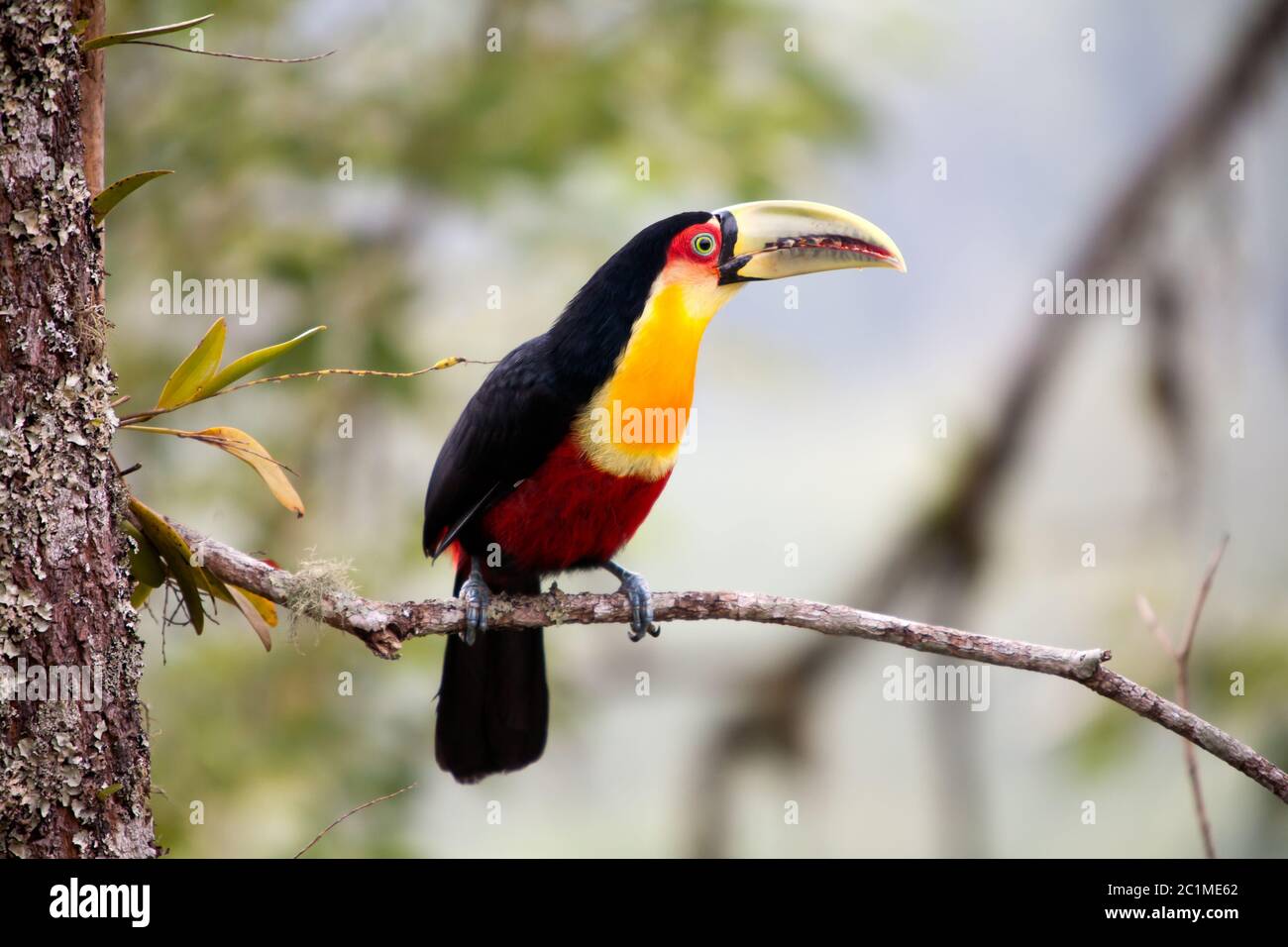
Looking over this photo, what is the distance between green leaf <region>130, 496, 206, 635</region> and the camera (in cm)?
188

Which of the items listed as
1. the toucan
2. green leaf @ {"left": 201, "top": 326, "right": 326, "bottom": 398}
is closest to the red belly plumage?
the toucan

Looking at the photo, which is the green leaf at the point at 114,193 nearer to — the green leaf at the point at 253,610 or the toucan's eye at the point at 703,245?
the green leaf at the point at 253,610

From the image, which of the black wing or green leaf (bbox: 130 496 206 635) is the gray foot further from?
green leaf (bbox: 130 496 206 635)

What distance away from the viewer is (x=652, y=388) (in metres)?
2.37

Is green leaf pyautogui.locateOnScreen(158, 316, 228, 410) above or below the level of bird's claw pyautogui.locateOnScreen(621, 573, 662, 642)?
above

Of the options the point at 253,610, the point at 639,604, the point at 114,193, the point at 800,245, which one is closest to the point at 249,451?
the point at 253,610

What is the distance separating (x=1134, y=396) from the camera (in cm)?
523

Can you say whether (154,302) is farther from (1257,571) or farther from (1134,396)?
(1257,571)

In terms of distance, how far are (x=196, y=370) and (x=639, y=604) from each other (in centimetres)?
88

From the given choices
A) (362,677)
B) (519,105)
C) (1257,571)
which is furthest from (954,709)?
(519,105)

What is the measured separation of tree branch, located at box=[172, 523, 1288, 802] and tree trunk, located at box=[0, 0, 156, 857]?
0.26m

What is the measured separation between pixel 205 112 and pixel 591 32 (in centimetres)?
163

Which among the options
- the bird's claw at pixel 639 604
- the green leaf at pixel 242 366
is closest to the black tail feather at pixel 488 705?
the bird's claw at pixel 639 604

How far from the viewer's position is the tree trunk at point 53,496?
164cm
